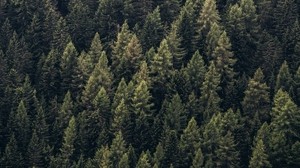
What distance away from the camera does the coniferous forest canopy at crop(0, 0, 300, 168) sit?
97.1 meters

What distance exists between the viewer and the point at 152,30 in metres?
119

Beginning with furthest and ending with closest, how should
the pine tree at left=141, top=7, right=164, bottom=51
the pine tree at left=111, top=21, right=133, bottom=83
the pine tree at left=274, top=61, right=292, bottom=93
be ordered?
the pine tree at left=141, top=7, right=164, bottom=51
the pine tree at left=111, top=21, right=133, bottom=83
the pine tree at left=274, top=61, right=292, bottom=93

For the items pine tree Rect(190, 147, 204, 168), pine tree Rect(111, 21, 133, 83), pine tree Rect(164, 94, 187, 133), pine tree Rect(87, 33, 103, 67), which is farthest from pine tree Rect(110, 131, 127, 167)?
pine tree Rect(87, 33, 103, 67)

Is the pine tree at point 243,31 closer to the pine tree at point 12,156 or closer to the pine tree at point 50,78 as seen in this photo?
the pine tree at point 50,78

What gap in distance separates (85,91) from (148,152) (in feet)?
60.4

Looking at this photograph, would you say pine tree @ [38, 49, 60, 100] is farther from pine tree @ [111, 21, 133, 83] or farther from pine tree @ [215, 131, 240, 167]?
pine tree @ [215, 131, 240, 167]

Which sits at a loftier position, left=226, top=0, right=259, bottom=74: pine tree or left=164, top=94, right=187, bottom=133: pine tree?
left=226, top=0, right=259, bottom=74: pine tree

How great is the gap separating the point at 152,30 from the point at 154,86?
13.7m

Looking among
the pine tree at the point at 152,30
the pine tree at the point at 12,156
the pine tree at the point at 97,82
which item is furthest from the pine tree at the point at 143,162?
the pine tree at the point at 152,30

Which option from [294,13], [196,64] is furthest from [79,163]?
[294,13]

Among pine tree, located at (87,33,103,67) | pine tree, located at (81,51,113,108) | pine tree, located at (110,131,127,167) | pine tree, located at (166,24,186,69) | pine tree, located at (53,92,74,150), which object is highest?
pine tree, located at (166,24,186,69)

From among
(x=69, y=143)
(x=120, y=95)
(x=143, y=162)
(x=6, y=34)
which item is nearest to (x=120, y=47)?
(x=120, y=95)

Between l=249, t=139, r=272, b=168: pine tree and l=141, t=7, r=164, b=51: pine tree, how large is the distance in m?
32.8

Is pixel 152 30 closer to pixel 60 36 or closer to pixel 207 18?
pixel 207 18
